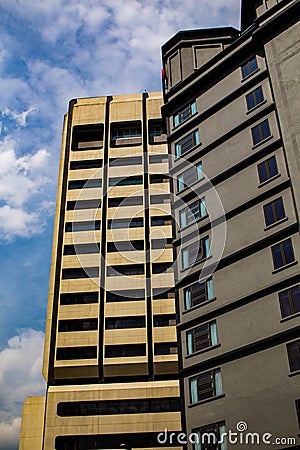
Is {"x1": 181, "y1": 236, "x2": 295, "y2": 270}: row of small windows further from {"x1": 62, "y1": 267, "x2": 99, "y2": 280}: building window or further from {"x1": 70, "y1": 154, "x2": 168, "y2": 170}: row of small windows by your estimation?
{"x1": 70, "y1": 154, "x2": 168, "y2": 170}: row of small windows

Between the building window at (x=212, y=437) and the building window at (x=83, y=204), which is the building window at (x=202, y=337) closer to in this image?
the building window at (x=212, y=437)

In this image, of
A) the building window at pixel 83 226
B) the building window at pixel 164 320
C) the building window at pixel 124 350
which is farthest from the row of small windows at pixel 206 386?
the building window at pixel 83 226

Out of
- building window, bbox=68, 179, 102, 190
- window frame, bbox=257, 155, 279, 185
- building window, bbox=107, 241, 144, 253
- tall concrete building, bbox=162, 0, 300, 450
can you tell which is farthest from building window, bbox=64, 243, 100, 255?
window frame, bbox=257, 155, 279, 185

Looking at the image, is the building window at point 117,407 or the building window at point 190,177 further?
the building window at point 117,407

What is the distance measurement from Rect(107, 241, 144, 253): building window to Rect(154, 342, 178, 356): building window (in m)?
12.3

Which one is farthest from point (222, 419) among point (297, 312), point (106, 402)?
point (106, 402)

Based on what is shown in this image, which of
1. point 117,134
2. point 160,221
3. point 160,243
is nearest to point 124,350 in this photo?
point 160,243

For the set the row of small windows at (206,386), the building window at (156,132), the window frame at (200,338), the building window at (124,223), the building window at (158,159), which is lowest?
the row of small windows at (206,386)

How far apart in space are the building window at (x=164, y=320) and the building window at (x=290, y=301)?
31082 millimetres

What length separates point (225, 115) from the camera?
33.6 m

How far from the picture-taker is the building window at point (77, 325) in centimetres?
5625

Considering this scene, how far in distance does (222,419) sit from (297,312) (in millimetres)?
6809

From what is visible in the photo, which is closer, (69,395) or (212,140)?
(212,140)

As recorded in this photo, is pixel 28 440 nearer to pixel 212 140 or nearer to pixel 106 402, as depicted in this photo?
pixel 106 402
